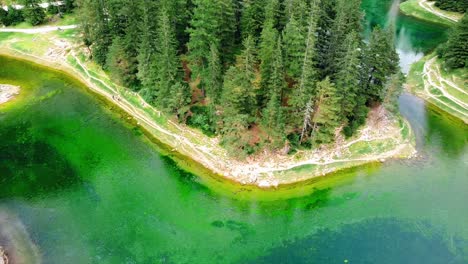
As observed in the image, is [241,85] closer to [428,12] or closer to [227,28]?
[227,28]

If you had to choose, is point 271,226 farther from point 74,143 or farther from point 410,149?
point 74,143

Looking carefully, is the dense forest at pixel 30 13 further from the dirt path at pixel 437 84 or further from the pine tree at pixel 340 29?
the dirt path at pixel 437 84

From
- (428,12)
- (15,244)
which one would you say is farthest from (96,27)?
(428,12)

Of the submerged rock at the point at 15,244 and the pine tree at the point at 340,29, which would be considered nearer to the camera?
the submerged rock at the point at 15,244

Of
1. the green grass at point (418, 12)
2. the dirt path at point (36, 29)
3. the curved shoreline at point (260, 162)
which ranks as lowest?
the curved shoreline at point (260, 162)

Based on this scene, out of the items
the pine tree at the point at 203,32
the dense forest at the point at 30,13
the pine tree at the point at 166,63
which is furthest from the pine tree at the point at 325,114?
the dense forest at the point at 30,13

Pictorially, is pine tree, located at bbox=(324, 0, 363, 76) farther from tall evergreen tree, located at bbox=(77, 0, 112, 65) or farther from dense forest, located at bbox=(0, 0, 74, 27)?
dense forest, located at bbox=(0, 0, 74, 27)

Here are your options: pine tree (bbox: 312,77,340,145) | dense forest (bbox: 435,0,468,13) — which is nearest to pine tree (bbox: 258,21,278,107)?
pine tree (bbox: 312,77,340,145)

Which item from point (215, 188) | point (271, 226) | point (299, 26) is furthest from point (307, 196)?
point (299, 26)
